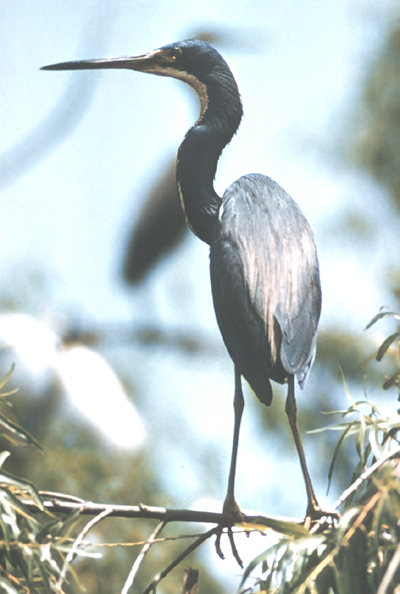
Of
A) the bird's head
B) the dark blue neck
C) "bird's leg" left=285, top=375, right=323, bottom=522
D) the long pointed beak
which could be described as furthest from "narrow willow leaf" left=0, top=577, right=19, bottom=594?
the long pointed beak

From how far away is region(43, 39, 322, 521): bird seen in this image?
1135 mm

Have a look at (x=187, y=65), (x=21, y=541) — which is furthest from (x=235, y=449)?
(x=187, y=65)

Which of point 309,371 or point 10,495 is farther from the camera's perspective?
point 309,371

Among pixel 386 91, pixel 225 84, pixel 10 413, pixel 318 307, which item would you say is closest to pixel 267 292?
pixel 318 307

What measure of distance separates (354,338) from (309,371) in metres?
2.63

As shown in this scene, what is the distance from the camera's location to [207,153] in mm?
1559

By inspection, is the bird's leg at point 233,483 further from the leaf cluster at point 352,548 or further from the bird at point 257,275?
the leaf cluster at point 352,548

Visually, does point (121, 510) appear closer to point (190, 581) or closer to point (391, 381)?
point (190, 581)

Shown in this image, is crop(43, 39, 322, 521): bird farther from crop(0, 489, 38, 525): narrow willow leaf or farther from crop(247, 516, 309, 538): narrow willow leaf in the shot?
crop(0, 489, 38, 525): narrow willow leaf

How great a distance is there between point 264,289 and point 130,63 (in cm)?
94

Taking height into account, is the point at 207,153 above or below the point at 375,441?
above

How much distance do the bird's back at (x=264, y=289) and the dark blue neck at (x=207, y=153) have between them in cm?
14

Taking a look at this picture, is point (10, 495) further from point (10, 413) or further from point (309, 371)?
point (10, 413)

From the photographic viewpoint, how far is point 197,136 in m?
1.58
